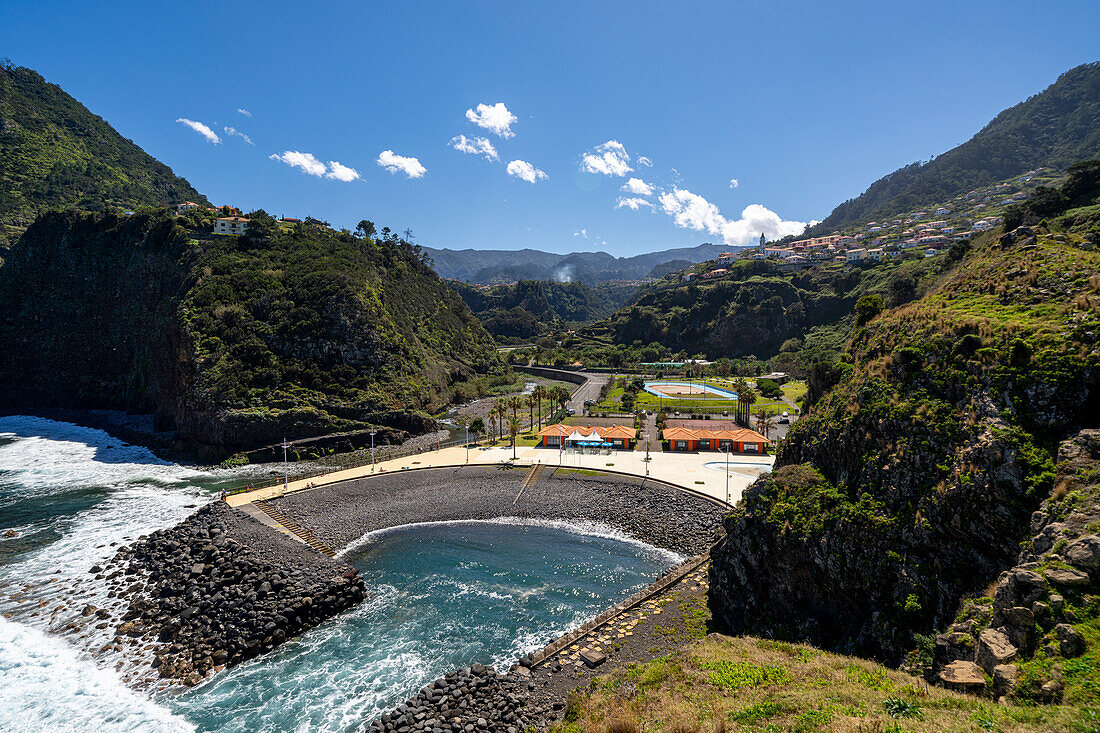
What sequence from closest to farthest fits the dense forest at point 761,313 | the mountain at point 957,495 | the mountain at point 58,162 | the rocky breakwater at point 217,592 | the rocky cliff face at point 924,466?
the mountain at point 957,495
the rocky cliff face at point 924,466
the rocky breakwater at point 217,592
the mountain at point 58,162
the dense forest at point 761,313

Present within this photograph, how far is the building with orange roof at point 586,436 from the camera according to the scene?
176 ft

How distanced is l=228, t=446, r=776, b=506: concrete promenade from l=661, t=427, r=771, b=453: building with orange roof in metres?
0.97

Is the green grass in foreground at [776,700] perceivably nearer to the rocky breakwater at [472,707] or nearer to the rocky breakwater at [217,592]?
the rocky breakwater at [472,707]

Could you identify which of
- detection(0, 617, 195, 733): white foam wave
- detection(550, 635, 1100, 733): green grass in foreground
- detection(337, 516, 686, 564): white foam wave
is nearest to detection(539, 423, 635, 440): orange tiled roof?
detection(337, 516, 686, 564): white foam wave

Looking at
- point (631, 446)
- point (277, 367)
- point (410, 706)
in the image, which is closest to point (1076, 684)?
point (410, 706)

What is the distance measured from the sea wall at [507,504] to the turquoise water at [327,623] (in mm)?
1934

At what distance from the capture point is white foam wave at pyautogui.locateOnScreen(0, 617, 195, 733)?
17.9 m

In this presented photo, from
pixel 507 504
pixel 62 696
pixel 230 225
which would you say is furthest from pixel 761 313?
pixel 62 696

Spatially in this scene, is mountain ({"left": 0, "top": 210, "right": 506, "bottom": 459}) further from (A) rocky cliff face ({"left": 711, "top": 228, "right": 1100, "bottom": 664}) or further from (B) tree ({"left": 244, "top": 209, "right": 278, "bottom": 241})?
(A) rocky cliff face ({"left": 711, "top": 228, "right": 1100, "bottom": 664})

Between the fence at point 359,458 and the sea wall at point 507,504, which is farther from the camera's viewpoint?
the fence at point 359,458

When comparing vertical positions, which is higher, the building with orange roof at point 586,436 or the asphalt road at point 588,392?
the asphalt road at point 588,392

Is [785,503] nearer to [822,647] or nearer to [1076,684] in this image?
[822,647]

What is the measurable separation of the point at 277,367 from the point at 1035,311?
71.2 meters

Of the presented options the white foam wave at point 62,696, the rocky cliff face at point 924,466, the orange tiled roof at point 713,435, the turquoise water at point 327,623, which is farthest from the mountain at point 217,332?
the rocky cliff face at point 924,466
